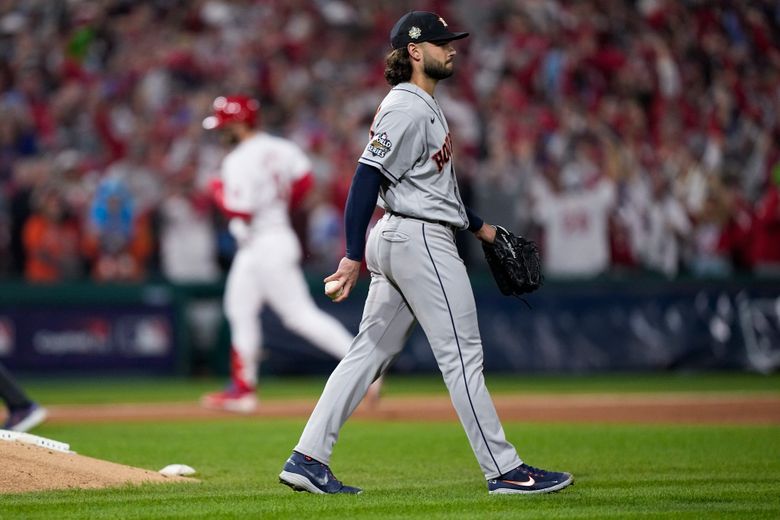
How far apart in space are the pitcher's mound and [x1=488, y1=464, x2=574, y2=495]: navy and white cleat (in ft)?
5.92

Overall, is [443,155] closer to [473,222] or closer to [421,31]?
[473,222]

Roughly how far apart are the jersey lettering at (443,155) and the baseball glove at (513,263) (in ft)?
1.75

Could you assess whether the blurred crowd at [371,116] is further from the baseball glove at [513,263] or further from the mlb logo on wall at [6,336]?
the baseball glove at [513,263]

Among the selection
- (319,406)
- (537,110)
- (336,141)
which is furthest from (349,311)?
(319,406)

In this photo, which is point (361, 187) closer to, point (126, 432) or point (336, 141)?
point (126, 432)

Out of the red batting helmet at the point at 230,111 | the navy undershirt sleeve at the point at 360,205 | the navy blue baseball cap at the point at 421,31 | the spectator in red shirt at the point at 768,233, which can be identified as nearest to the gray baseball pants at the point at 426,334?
the navy undershirt sleeve at the point at 360,205

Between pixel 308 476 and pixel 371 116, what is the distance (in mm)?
12053

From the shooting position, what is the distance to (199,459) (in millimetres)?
7973

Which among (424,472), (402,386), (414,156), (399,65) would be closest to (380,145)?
(414,156)

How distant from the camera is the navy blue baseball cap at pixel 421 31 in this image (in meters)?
6.04

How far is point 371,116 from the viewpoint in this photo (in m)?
17.7

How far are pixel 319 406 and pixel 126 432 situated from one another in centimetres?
424

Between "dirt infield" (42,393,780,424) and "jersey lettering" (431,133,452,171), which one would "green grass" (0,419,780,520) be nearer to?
"dirt infield" (42,393,780,424)

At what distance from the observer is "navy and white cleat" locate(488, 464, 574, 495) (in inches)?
233
